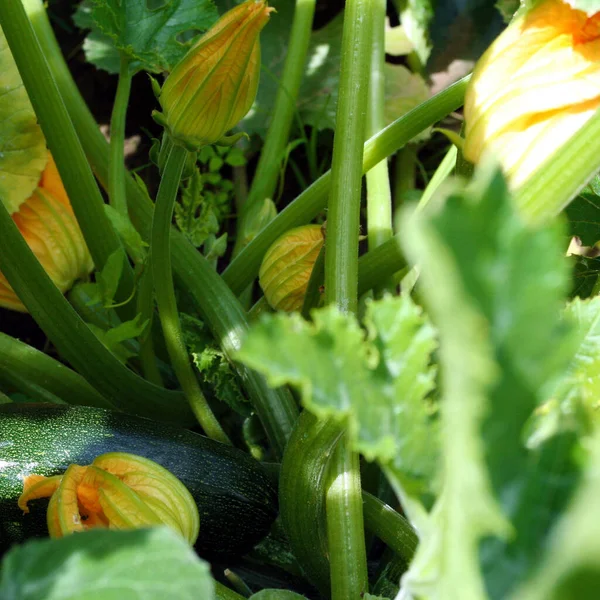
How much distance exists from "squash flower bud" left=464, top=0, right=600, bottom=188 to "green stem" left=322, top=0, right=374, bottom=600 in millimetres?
211

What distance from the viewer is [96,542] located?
0.52 meters

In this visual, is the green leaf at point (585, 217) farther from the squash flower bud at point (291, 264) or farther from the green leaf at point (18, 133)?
the green leaf at point (18, 133)

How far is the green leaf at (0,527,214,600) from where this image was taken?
1.68 ft


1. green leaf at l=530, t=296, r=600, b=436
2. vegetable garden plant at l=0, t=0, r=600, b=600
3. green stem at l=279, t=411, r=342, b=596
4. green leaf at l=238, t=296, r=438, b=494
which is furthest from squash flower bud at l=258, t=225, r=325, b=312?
green leaf at l=238, t=296, r=438, b=494

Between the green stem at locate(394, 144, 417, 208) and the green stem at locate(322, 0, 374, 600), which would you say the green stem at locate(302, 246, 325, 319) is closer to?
the green stem at locate(322, 0, 374, 600)

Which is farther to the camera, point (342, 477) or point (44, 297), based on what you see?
point (44, 297)

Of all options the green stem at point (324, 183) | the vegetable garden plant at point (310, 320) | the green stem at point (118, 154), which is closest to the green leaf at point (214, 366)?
the vegetable garden plant at point (310, 320)

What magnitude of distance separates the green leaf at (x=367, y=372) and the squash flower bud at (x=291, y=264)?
0.75 meters

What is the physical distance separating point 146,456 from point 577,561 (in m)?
0.95

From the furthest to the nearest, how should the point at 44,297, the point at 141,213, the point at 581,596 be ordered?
the point at 141,213 → the point at 44,297 → the point at 581,596

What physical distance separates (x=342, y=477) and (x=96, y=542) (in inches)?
21.7

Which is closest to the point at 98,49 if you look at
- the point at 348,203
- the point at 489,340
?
the point at 348,203

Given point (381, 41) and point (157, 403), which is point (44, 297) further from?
point (381, 41)

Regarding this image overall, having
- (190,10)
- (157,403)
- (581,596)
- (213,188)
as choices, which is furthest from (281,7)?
(581,596)
